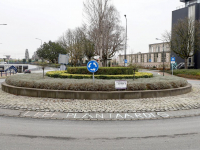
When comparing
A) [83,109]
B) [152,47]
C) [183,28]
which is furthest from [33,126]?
[152,47]

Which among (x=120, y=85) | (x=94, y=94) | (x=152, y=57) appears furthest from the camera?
(x=152, y=57)

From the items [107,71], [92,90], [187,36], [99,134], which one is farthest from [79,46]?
[99,134]

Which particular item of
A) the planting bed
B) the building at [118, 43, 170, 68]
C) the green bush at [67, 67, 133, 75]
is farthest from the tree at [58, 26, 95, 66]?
the planting bed

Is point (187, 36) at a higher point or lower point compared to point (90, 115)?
higher

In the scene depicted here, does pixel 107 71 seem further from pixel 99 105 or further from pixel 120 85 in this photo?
pixel 99 105

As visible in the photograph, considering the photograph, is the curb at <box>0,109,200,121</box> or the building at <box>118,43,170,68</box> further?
the building at <box>118,43,170,68</box>

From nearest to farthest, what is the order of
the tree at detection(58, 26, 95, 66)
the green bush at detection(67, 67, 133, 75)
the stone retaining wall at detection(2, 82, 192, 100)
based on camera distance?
the stone retaining wall at detection(2, 82, 192, 100) < the green bush at detection(67, 67, 133, 75) < the tree at detection(58, 26, 95, 66)

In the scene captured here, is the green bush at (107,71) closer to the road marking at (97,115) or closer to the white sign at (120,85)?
the white sign at (120,85)

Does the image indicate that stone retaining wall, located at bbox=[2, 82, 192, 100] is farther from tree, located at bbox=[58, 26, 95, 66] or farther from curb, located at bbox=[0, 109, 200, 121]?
tree, located at bbox=[58, 26, 95, 66]

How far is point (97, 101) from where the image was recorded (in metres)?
9.85

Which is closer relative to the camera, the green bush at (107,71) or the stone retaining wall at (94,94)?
the stone retaining wall at (94,94)

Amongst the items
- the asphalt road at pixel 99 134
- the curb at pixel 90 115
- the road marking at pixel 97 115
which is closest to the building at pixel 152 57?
the curb at pixel 90 115

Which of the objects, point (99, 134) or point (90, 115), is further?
point (90, 115)

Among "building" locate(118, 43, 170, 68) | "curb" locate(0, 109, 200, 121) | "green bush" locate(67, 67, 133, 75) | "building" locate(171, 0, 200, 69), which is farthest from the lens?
"building" locate(118, 43, 170, 68)
